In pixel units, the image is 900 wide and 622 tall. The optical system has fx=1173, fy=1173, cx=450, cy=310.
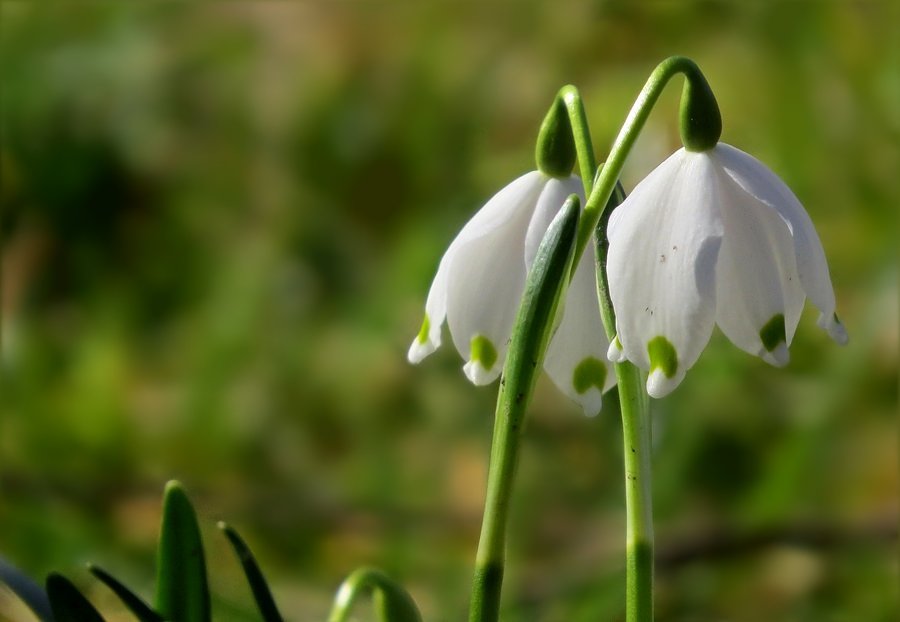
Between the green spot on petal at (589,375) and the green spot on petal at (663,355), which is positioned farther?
the green spot on petal at (589,375)

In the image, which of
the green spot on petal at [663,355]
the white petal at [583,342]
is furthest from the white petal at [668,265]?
the white petal at [583,342]

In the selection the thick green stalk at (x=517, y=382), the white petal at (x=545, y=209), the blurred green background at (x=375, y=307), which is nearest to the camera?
the thick green stalk at (x=517, y=382)

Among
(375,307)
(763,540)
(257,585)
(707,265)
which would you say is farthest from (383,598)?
(375,307)

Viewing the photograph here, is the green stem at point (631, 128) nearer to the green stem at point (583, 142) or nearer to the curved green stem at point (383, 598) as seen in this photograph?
the green stem at point (583, 142)

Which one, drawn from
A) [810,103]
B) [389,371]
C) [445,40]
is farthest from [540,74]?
[389,371]

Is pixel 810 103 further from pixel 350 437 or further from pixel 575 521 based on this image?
pixel 350 437

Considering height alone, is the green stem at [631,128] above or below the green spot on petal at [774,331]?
above

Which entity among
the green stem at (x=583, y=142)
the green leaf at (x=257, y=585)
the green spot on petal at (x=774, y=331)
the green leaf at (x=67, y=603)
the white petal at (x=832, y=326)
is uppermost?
the green stem at (x=583, y=142)
